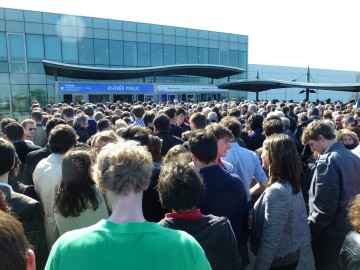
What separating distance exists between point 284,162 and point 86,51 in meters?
34.1

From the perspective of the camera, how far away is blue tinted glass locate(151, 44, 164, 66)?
125ft

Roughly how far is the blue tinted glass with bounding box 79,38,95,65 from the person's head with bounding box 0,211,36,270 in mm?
34766

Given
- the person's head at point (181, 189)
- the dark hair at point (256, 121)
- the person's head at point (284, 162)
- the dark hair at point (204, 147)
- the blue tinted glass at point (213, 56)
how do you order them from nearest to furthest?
the person's head at point (181, 189), the person's head at point (284, 162), the dark hair at point (204, 147), the dark hair at point (256, 121), the blue tinted glass at point (213, 56)

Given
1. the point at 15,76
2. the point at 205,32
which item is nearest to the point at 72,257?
the point at 15,76

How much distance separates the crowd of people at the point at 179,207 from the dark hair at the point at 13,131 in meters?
0.84

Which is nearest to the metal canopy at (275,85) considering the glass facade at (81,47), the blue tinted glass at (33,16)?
the glass facade at (81,47)

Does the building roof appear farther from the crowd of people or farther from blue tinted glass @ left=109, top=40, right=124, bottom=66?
the crowd of people

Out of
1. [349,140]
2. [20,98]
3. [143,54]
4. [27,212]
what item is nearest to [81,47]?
[143,54]

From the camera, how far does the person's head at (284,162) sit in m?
2.96

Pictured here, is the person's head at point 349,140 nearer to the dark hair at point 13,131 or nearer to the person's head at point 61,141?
the person's head at point 61,141

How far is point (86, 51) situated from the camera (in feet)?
111

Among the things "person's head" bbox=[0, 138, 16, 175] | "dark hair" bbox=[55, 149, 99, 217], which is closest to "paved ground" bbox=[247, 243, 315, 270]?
"dark hair" bbox=[55, 149, 99, 217]

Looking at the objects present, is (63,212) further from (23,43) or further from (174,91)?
(23,43)

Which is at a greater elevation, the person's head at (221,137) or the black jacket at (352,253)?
the person's head at (221,137)
